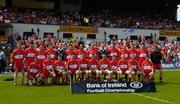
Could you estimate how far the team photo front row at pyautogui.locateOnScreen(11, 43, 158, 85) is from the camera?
19375 millimetres

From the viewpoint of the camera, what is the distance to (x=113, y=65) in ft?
66.4

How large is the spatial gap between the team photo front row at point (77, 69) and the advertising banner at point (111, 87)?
2.87m

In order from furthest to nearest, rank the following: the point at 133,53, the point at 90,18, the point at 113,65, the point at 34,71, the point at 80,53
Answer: the point at 90,18 < the point at 133,53 < the point at 80,53 < the point at 113,65 < the point at 34,71

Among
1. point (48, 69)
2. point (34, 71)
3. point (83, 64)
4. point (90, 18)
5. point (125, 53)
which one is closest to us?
point (34, 71)

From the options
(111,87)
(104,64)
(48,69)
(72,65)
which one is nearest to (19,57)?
(48,69)

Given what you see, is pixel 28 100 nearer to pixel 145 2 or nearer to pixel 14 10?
pixel 14 10

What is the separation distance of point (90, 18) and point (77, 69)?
94.6 feet

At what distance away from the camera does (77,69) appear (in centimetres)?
1981

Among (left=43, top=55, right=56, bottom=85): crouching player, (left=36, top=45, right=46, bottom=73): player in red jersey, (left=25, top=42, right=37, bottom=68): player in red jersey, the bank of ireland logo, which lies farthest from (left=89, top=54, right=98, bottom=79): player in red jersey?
the bank of ireland logo

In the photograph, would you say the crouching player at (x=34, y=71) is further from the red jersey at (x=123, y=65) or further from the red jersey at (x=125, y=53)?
the red jersey at (x=125, y=53)

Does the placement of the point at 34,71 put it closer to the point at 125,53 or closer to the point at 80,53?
the point at 80,53

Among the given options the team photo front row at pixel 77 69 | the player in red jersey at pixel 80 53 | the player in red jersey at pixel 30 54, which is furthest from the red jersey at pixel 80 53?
the player in red jersey at pixel 30 54

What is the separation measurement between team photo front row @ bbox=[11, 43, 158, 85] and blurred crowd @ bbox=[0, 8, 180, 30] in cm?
2063

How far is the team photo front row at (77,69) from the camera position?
63.6 ft
